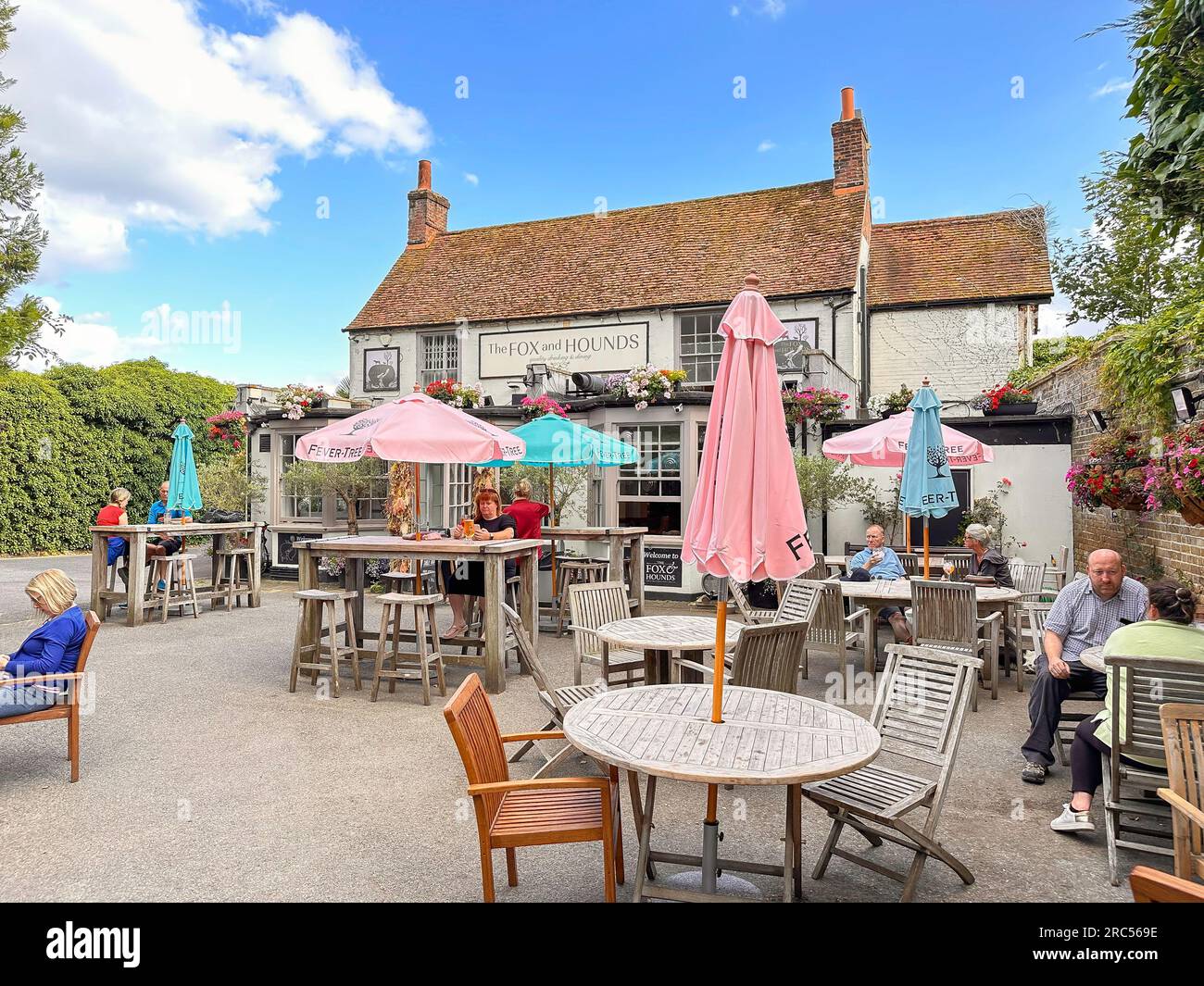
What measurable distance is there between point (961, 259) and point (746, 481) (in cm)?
1702

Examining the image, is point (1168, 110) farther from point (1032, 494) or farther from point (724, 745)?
point (1032, 494)

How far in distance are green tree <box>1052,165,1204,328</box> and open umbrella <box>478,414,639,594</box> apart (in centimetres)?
1477

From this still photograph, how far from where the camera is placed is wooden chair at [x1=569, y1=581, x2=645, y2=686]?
5.73 meters

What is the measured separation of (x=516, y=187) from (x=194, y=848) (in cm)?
1865

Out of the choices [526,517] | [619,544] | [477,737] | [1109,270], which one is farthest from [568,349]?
[1109,270]

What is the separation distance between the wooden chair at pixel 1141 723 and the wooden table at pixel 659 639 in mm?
1940

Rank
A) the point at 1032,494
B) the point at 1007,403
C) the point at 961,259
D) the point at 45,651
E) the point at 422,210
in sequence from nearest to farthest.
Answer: the point at 45,651 < the point at 1032,494 < the point at 1007,403 < the point at 961,259 < the point at 422,210

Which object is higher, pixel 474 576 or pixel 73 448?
pixel 73 448

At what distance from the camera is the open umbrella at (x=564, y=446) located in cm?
927

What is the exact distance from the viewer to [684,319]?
50.7 feet

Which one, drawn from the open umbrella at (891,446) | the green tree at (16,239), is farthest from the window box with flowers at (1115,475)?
the green tree at (16,239)

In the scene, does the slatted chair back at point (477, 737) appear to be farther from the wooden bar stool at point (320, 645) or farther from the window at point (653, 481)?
the window at point (653, 481)
